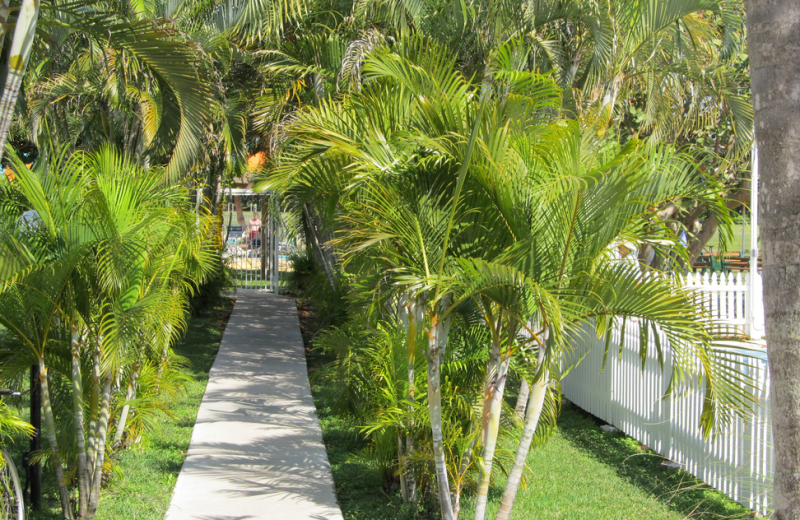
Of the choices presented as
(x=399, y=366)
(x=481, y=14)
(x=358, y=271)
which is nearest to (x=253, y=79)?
(x=481, y=14)

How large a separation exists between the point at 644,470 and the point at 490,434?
10.0ft

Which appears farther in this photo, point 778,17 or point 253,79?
point 253,79

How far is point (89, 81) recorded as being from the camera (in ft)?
35.8

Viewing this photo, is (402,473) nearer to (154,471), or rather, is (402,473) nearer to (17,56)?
(154,471)

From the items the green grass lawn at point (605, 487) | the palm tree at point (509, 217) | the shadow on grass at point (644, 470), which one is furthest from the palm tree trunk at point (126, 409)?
the shadow on grass at point (644, 470)

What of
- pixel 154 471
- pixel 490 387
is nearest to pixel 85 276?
pixel 154 471

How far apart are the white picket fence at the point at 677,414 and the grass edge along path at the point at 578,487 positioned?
153 millimetres

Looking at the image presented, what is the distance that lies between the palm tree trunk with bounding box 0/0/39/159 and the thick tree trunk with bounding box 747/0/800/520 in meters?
3.67

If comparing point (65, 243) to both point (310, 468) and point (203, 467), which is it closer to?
point (203, 467)

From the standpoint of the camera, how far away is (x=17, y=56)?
155 inches

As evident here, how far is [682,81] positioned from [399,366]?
25.6 feet

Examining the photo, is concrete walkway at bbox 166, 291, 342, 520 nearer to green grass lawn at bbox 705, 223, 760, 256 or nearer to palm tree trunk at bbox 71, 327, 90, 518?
palm tree trunk at bbox 71, 327, 90, 518

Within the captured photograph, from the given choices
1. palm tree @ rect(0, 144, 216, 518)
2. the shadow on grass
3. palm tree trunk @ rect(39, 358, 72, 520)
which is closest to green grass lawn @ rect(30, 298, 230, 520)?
palm tree trunk @ rect(39, 358, 72, 520)

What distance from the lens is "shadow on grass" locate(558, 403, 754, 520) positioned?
18.0 feet
